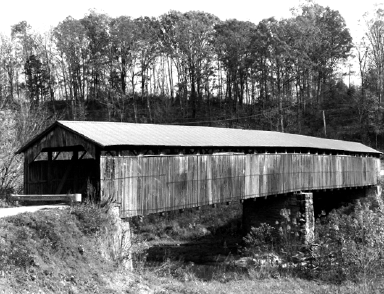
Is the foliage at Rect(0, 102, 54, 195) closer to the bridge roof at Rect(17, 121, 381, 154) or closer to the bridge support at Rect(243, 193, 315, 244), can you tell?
the bridge roof at Rect(17, 121, 381, 154)

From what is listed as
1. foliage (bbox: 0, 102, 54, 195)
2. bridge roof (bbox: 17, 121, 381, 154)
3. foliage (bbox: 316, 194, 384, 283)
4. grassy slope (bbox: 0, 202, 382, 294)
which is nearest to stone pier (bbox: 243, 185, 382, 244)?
foliage (bbox: 316, 194, 384, 283)

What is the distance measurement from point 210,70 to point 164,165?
30.2m

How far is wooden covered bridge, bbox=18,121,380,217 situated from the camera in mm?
12594

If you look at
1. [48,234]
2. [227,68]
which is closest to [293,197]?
[48,234]

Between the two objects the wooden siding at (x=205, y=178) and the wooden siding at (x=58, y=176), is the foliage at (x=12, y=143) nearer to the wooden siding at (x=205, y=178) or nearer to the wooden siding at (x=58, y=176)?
the wooden siding at (x=58, y=176)

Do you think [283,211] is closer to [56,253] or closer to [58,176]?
[58,176]

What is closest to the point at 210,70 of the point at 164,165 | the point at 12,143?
the point at 12,143

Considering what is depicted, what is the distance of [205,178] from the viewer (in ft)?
51.8

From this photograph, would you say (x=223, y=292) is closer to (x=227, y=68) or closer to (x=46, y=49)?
(x=227, y=68)

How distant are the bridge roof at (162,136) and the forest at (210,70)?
18.2 m

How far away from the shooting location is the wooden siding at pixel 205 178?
1270 cm

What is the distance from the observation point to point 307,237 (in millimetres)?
19656

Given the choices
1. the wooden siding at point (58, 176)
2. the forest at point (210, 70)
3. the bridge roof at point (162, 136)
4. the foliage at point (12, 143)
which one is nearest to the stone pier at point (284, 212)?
the bridge roof at point (162, 136)

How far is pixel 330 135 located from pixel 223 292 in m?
28.0
